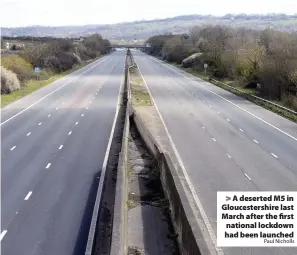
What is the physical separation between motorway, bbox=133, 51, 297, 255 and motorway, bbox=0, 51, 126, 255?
397 centimetres

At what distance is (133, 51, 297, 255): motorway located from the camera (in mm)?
19772

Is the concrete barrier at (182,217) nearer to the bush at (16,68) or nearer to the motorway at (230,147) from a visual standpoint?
the motorway at (230,147)

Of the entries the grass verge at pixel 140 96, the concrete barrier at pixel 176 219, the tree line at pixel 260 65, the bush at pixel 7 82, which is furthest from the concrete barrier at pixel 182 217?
the bush at pixel 7 82

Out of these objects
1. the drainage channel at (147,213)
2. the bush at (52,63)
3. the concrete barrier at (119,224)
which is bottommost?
the bush at (52,63)

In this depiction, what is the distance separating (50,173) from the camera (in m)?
22.4

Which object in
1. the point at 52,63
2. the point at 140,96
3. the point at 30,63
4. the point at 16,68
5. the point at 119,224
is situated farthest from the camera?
the point at 52,63

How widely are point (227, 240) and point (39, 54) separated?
8353 cm

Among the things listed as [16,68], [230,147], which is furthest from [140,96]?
[230,147]

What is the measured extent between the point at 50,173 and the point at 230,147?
33.1ft

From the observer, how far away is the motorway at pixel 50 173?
15.1 m

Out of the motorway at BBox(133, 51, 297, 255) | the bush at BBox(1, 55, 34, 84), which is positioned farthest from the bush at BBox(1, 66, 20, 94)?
the motorway at BBox(133, 51, 297, 255)

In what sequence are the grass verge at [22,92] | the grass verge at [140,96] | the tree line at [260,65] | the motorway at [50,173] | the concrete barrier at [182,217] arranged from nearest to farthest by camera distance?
1. the concrete barrier at [182,217]
2. the motorway at [50,173]
3. the grass verge at [140,96]
4. the grass verge at [22,92]
5. the tree line at [260,65]

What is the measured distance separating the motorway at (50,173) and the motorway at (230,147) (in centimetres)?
397

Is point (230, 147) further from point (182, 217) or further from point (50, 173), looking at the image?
point (182, 217)
